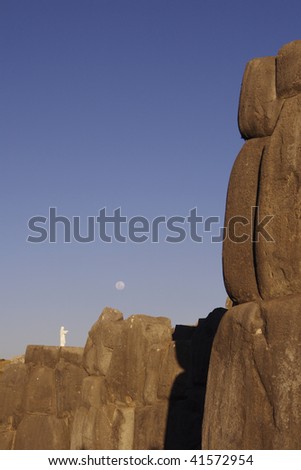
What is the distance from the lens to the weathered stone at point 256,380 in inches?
166

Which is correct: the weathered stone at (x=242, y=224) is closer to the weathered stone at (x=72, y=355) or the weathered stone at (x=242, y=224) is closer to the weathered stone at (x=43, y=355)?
the weathered stone at (x=72, y=355)

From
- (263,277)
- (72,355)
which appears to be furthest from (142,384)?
(263,277)

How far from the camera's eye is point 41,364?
12.0 metres

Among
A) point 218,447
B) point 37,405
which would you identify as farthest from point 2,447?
point 218,447

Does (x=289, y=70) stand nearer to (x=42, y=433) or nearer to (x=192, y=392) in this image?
(x=192, y=392)

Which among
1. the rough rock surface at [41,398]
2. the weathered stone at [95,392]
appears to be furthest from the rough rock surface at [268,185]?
the rough rock surface at [41,398]

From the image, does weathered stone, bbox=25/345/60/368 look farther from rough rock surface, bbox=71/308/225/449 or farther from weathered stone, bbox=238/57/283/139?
weathered stone, bbox=238/57/283/139

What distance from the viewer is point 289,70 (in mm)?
4715

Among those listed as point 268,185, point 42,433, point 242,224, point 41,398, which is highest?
point 268,185

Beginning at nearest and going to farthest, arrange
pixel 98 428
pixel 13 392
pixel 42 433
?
1. pixel 98 428
2. pixel 42 433
3. pixel 13 392

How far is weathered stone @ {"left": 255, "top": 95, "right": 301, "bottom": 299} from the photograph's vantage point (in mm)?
4398

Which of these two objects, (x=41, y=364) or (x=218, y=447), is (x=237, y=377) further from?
(x=41, y=364)

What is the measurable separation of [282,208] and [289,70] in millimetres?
846

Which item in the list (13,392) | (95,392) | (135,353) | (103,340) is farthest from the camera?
(13,392)
